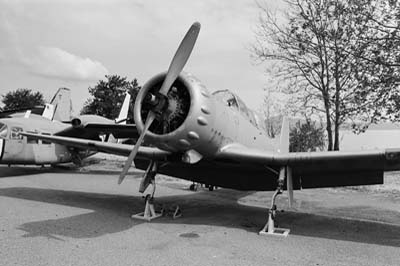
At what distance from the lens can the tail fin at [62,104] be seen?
21.1 metres

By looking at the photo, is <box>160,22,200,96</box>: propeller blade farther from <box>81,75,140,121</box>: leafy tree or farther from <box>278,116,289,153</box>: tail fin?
<box>81,75,140,121</box>: leafy tree

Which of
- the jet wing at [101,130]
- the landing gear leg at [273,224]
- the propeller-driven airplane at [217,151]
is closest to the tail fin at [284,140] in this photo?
the propeller-driven airplane at [217,151]

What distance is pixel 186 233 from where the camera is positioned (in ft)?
20.7

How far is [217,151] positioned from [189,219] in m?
1.80

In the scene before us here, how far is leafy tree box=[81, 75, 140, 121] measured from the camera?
145 feet

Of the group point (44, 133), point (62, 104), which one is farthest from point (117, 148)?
point (62, 104)

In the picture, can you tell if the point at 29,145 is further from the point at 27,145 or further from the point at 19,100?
the point at 19,100

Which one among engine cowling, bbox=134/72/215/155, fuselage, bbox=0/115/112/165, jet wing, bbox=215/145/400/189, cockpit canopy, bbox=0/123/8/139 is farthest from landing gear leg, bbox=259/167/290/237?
cockpit canopy, bbox=0/123/8/139

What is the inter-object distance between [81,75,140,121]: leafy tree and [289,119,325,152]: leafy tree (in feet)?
79.7

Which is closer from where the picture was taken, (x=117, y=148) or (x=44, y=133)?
(x=117, y=148)

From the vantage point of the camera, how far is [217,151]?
6723 mm

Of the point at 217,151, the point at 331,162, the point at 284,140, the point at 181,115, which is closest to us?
the point at 181,115

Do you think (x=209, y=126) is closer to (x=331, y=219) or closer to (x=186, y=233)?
(x=186, y=233)

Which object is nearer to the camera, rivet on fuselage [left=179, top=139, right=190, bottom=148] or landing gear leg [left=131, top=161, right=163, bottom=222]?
rivet on fuselage [left=179, top=139, right=190, bottom=148]
